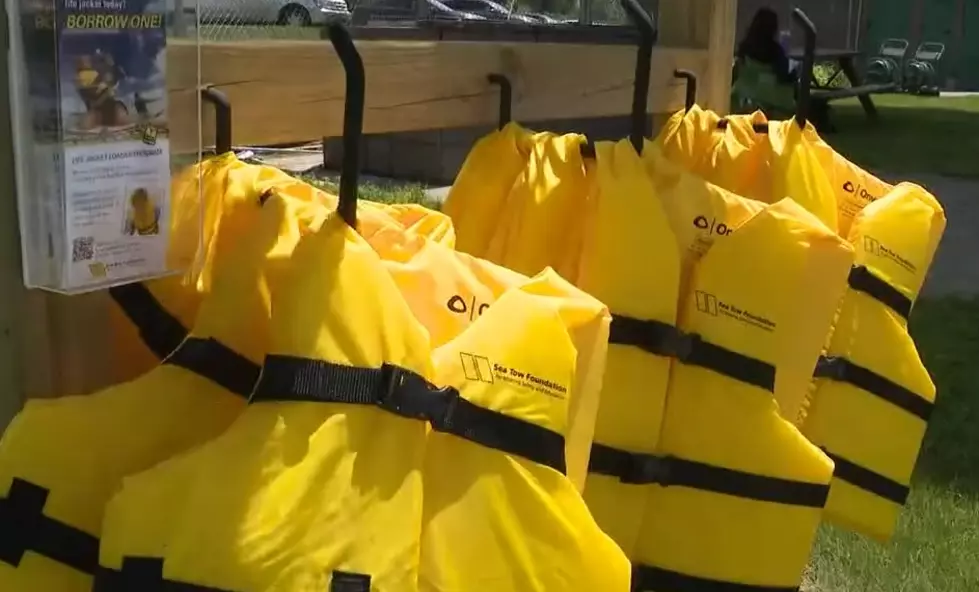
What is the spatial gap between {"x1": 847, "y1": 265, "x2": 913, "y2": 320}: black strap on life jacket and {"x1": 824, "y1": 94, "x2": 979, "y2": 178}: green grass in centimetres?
748

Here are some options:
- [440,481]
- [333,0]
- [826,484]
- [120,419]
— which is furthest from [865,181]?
[120,419]

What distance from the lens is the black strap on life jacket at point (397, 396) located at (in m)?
1.01

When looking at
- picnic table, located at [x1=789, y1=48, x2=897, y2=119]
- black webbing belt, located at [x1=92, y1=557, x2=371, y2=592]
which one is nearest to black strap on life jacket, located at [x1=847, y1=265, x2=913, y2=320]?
black webbing belt, located at [x1=92, y1=557, x2=371, y2=592]

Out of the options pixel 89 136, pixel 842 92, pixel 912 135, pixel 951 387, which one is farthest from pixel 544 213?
pixel 912 135

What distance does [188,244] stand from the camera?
1.20 m

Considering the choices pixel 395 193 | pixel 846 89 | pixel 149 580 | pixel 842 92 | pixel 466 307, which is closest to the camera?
pixel 149 580

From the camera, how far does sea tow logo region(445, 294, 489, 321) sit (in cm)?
119

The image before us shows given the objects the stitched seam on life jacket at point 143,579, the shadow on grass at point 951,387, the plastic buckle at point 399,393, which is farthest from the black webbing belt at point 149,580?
the shadow on grass at point 951,387

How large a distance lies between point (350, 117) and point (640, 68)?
2.00 ft

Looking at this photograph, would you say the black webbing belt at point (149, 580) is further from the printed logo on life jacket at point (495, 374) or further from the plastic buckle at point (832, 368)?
the plastic buckle at point (832, 368)

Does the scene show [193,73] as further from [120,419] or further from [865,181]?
[865,181]

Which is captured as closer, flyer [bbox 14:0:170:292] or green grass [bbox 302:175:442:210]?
flyer [bbox 14:0:170:292]

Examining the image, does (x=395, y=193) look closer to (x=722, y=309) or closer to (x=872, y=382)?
(x=872, y=382)

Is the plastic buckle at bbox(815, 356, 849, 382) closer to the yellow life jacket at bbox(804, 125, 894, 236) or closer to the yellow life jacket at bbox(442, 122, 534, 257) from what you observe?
the yellow life jacket at bbox(804, 125, 894, 236)
